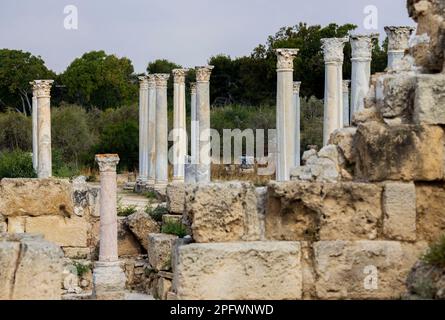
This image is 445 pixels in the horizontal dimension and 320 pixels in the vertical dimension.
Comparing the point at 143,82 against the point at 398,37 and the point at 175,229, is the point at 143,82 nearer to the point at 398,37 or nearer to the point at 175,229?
the point at 398,37

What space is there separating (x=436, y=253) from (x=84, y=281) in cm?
1090

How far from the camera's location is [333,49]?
82.3ft

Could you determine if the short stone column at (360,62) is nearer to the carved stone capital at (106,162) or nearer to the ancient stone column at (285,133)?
the ancient stone column at (285,133)

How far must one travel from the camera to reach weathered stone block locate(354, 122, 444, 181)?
27.2 ft

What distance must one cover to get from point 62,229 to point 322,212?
10939mm

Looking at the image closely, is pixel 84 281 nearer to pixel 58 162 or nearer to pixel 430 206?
pixel 430 206

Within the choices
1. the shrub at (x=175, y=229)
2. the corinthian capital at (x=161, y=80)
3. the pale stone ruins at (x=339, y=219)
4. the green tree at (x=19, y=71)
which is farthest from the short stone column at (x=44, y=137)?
the green tree at (x=19, y=71)

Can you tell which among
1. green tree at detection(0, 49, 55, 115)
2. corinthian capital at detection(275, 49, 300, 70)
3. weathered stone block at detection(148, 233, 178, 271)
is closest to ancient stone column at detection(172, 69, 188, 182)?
corinthian capital at detection(275, 49, 300, 70)

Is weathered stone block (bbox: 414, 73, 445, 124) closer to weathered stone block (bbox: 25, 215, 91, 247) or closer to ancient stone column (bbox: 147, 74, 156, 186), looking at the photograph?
weathered stone block (bbox: 25, 215, 91, 247)

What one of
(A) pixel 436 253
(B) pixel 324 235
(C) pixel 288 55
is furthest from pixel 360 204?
(C) pixel 288 55

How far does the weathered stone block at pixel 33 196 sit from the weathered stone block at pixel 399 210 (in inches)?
420

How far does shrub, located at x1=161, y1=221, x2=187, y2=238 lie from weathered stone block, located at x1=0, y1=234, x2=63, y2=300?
9.55 metres

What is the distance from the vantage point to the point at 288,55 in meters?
25.6

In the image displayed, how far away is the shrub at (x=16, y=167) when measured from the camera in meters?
32.5
